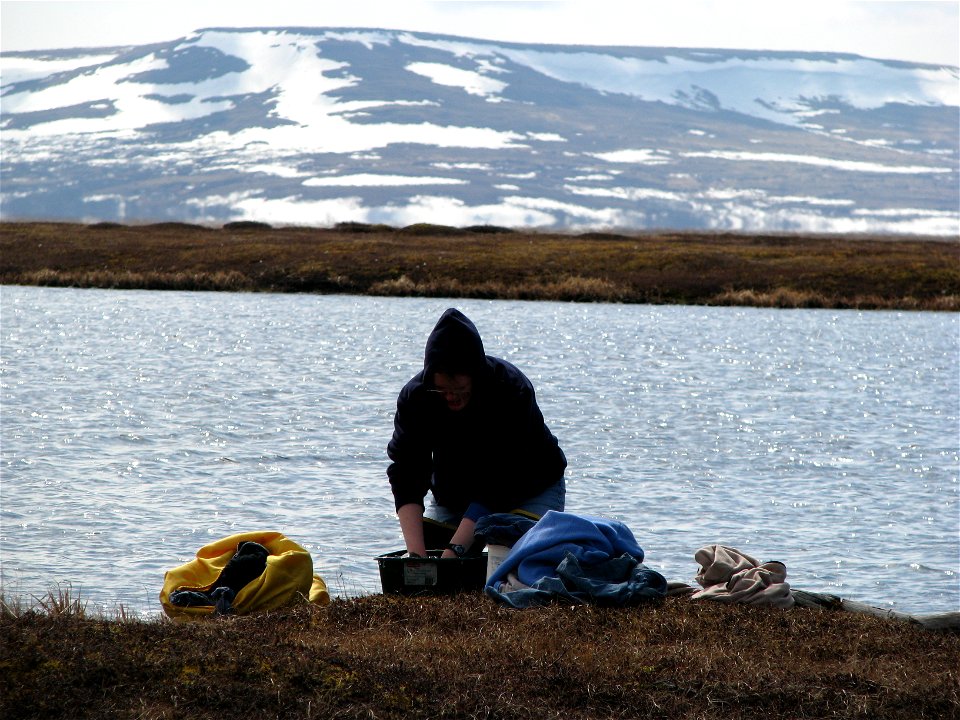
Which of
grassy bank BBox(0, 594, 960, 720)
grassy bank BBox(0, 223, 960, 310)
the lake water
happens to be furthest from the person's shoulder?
grassy bank BBox(0, 223, 960, 310)

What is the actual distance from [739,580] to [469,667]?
114 inches

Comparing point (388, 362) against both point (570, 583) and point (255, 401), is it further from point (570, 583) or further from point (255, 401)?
point (570, 583)

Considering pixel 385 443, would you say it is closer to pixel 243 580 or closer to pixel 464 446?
pixel 464 446

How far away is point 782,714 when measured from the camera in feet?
22.1

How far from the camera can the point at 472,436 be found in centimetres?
948

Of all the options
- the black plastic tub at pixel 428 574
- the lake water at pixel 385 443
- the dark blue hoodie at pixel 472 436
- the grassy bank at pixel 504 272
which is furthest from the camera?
the grassy bank at pixel 504 272

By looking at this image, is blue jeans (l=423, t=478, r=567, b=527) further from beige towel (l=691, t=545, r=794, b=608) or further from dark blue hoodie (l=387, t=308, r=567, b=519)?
beige towel (l=691, t=545, r=794, b=608)

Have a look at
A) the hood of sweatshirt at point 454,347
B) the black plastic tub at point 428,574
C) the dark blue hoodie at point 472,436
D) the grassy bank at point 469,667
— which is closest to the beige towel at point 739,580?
the grassy bank at point 469,667

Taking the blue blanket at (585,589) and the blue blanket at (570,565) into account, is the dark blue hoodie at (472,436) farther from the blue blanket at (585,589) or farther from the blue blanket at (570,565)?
the blue blanket at (585,589)

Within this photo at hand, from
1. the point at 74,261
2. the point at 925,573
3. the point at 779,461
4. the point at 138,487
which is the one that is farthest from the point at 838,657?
the point at 74,261

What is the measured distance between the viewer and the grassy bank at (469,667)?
6574 mm

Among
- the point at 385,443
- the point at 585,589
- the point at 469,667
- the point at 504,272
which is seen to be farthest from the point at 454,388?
the point at 504,272

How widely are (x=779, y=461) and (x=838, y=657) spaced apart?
12.8 meters

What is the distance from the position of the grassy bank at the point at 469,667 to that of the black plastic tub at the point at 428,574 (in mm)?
653
